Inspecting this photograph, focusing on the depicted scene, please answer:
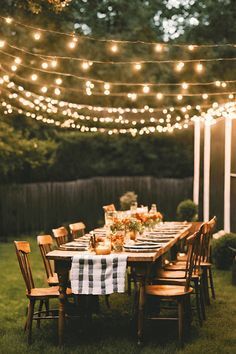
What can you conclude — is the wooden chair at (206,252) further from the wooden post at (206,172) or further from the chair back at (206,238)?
the wooden post at (206,172)

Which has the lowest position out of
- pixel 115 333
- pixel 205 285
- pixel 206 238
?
pixel 115 333

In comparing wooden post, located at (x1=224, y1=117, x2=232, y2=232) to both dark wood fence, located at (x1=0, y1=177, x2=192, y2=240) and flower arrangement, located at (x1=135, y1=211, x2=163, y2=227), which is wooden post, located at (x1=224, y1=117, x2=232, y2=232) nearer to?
flower arrangement, located at (x1=135, y1=211, x2=163, y2=227)

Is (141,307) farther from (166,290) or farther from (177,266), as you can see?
(177,266)

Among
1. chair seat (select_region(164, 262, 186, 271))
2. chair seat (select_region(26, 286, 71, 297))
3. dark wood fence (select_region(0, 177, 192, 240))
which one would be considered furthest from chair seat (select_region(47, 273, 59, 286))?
dark wood fence (select_region(0, 177, 192, 240))

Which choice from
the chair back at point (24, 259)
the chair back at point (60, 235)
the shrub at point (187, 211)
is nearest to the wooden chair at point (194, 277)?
the chair back at point (60, 235)

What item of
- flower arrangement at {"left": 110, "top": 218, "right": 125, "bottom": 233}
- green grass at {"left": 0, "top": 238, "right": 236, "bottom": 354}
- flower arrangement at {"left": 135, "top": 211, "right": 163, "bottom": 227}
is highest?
flower arrangement at {"left": 110, "top": 218, "right": 125, "bottom": 233}

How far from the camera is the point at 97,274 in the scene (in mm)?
5633

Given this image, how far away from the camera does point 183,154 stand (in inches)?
735

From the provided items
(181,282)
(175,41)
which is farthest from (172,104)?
(181,282)

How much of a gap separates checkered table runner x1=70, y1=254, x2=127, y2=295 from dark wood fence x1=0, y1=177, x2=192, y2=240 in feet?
33.1

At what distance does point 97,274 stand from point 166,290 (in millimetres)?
785

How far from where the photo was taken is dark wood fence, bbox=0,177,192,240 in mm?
15859

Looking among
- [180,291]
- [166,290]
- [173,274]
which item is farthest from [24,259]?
[173,274]

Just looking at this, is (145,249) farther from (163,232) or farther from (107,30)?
(107,30)
